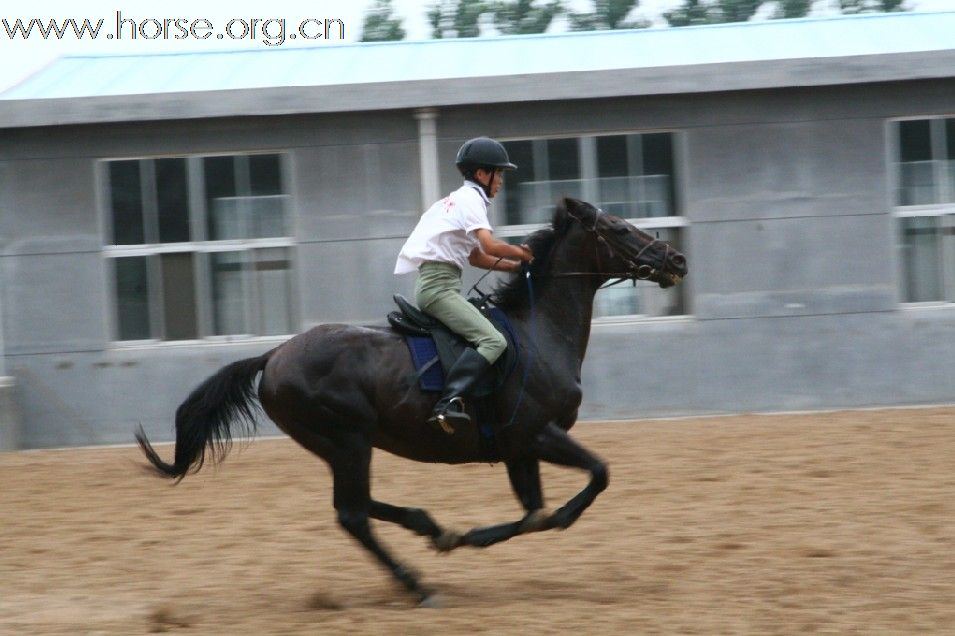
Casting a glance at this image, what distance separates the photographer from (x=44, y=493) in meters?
9.92

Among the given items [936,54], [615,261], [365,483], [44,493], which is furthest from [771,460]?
[44,493]

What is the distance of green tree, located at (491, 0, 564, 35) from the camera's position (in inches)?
1485

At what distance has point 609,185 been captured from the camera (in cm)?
1284

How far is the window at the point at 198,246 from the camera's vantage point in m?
12.8

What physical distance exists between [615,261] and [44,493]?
5.83 m

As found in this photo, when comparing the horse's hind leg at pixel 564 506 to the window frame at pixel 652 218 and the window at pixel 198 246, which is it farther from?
the window at pixel 198 246

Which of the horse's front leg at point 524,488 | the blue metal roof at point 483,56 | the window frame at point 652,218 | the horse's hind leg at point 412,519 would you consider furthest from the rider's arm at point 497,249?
the blue metal roof at point 483,56

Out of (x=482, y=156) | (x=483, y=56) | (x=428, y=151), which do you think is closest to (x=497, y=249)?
(x=482, y=156)

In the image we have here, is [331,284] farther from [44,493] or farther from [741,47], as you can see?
[741,47]

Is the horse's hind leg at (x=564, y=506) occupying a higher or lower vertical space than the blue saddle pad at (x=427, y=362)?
lower

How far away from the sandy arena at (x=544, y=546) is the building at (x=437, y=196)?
1368 millimetres

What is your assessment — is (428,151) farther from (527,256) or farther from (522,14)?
(522,14)

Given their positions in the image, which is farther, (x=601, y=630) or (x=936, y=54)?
(x=936, y=54)

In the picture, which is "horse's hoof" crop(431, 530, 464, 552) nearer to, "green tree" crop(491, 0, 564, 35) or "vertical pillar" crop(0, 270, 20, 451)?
"vertical pillar" crop(0, 270, 20, 451)
